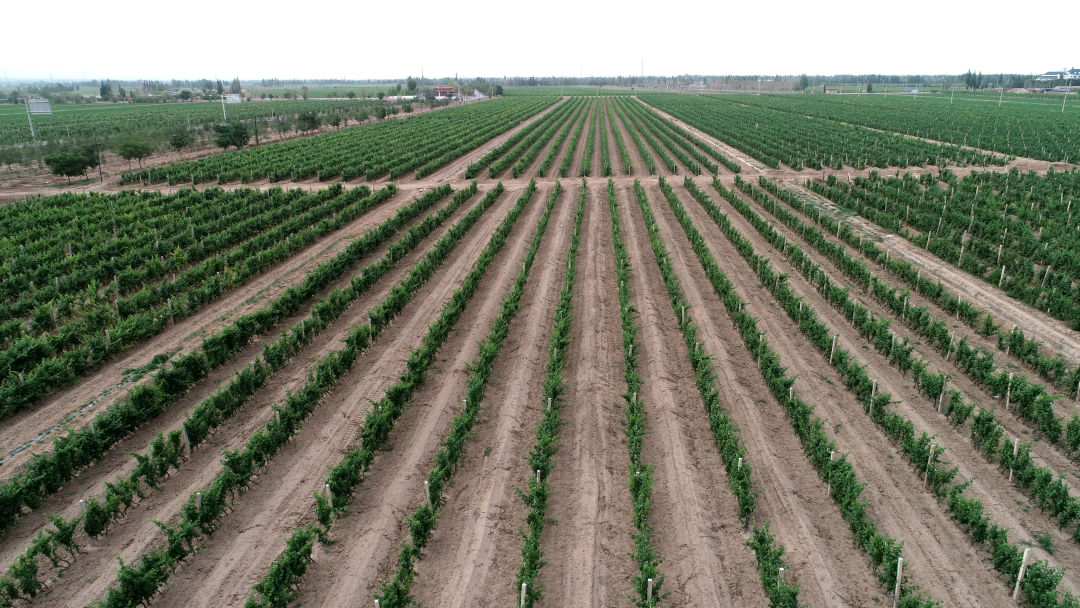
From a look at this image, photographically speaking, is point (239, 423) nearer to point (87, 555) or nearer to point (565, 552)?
point (87, 555)

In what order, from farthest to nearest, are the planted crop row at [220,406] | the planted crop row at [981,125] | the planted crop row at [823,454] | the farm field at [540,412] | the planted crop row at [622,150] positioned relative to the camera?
the planted crop row at [981,125], the planted crop row at [622,150], the planted crop row at [220,406], the farm field at [540,412], the planted crop row at [823,454]

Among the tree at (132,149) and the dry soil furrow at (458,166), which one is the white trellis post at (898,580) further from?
the tree at (132,149)

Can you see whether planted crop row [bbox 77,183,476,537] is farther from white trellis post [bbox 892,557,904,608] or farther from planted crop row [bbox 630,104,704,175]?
planted crop row [bbox 630,104,704,175]

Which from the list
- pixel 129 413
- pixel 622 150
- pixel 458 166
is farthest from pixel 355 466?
pixel 622 150

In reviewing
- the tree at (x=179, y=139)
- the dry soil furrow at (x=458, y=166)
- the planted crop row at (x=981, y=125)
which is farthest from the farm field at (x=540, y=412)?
the planted crop row at (x=981, y=125)

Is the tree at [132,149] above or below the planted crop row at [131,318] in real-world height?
above

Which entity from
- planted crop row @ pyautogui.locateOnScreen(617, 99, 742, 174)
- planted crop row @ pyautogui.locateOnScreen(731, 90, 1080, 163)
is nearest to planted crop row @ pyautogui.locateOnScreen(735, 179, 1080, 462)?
planted crop row @ pyautogui.locateOnScreen(617, 99, 742, 174)
